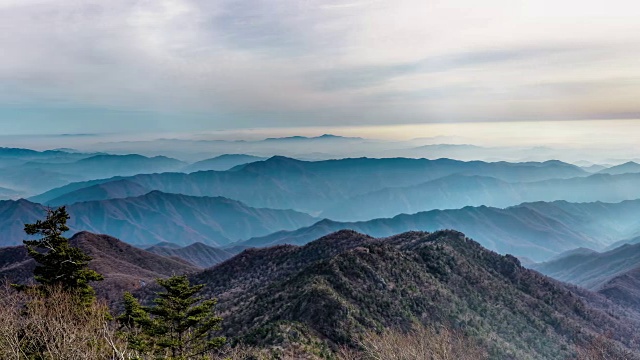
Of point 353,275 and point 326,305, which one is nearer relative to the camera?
point 326,305

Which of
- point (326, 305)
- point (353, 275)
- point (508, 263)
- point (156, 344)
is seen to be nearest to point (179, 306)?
point (156, 344)

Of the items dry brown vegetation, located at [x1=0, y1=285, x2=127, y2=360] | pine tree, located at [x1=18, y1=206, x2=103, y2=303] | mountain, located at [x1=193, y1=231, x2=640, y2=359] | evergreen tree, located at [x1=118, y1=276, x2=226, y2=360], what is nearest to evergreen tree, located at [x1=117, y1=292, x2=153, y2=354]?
evergreen tree, located at [x1=118, y1=276, x2=226, y2=360]

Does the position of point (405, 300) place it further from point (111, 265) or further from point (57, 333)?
point (111, 265)

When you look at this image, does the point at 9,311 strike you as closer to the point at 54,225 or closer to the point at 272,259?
the point at 54,225

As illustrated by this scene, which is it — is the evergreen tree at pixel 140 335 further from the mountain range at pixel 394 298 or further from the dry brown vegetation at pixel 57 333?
the mountain range at pixel 394 298

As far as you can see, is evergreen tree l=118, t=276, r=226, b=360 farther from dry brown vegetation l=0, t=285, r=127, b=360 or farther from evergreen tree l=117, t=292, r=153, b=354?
dry brown vegetation l=0, t=285, r=127, b=360

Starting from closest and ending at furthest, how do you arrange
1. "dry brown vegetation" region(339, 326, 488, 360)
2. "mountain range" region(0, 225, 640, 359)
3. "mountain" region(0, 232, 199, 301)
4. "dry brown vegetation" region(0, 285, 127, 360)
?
1. "dry brown vegetation" region(0, 285, 127, 360)
2. "dry brown vegetation" region(339, 326, 488, 360)
3. "mountain range" region(0, 225, 640, 359)
4. "mountain" region(0, 232, 199, 301)

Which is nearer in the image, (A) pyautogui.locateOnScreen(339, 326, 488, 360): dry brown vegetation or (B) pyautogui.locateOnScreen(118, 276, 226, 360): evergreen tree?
(B) pyautogui.locateOnScreen(118, 276, 226, 360): evergreen tree
